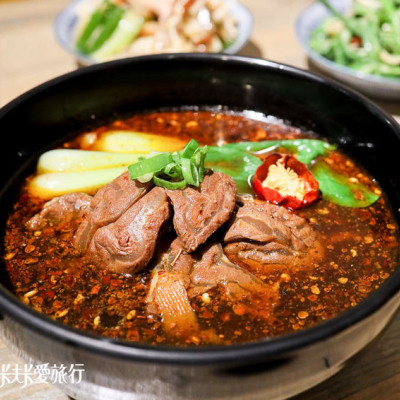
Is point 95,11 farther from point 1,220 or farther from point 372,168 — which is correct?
point 372,168

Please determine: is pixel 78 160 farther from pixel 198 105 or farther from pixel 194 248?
pixel 194 248

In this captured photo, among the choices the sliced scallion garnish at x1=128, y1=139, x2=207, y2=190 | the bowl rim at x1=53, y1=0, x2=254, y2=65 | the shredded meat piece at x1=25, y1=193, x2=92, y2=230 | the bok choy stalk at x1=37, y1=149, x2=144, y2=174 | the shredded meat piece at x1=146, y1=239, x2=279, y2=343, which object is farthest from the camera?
the bowl rim at x1=53, y1=0, x2=254, y2=65

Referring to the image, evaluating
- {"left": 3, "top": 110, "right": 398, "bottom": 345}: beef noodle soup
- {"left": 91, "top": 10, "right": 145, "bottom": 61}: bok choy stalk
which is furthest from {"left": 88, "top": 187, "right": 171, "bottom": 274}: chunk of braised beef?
{"left": 91, "top": 10, "right": 145, "bottom": 61}: bok choy stalk

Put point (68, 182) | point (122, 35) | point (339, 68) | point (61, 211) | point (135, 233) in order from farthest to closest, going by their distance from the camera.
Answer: point (122, 35) → point (339, 68) → point (68, 182) → point (61, 211) → point (135, 233)

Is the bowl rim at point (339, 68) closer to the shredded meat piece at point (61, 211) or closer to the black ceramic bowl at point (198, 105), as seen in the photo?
the black ceramic bowl at point (198, 105)

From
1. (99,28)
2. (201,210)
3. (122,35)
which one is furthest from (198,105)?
(99,28)

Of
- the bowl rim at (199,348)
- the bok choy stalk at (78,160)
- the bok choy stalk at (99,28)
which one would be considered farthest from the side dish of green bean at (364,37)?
the bowl rim at (199,348)

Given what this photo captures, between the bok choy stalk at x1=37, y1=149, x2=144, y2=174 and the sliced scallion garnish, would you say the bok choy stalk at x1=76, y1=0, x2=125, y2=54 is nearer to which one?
the bok choy stalk at x1=37, y1=149, x2=144, y2=174
